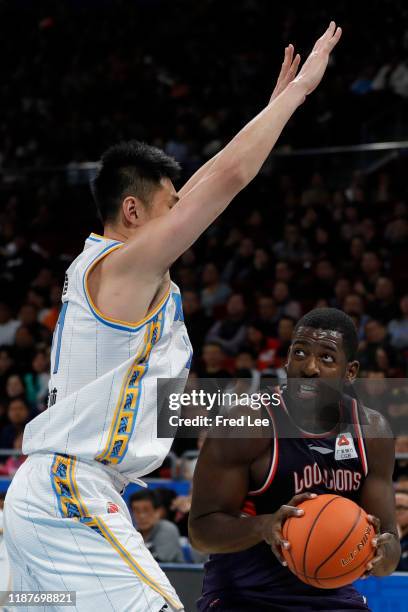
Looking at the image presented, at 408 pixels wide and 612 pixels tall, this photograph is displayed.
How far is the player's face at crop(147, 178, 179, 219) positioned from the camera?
2914mm

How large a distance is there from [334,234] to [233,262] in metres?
1.20

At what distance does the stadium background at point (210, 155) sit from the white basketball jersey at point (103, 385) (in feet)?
10.7

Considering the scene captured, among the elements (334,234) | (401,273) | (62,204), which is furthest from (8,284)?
(401,273)

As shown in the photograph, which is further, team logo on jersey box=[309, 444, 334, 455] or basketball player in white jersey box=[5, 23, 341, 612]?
team logo on jersey box=[309, 444, 334, 455]

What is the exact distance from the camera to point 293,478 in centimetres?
321

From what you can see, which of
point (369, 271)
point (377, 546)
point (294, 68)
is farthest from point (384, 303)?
point (377, 546)

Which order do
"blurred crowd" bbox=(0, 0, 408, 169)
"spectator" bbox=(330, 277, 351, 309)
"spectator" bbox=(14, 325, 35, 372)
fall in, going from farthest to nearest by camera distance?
1. "blurred crowd" bbox=(0, 0, 408, 169)
2. "spectator" bbox=(14, 325, 35, 372)
3. "spectator" bbox=(330, 277, 351, 309)

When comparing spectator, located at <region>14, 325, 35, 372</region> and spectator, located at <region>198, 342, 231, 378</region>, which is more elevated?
spectator, located at <region>14, 325, 35, 372</region>

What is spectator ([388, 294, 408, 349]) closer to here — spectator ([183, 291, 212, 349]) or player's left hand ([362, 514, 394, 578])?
spectator ([183, 291, 212, 349])

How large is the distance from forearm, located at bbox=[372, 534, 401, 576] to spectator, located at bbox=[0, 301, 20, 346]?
7.79 metres

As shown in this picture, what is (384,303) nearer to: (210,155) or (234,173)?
(210,155)

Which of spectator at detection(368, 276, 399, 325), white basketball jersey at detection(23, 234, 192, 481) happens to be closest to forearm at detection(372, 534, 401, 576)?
white basketball jersey at detection(23, 234, 192, 481)

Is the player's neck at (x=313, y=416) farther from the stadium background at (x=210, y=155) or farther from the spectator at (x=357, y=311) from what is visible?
the spectator at (x=357, y=311)

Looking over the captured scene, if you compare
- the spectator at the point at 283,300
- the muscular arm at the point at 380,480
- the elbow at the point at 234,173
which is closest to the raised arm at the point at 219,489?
the muscular arm at the point at 380,480
